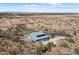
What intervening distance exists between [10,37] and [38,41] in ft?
0.75

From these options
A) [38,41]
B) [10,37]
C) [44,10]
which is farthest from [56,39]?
[10,37]

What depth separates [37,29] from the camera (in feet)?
4.15

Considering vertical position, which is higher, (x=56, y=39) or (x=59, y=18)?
(x=59, y=18)

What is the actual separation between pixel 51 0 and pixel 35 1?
0.13 meters

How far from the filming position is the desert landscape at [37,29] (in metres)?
1.24

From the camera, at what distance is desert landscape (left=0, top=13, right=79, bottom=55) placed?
1.24 meters

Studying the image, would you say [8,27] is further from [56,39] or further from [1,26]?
[56,39]

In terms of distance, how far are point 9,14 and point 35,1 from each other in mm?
241

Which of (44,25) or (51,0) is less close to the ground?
(51,0)

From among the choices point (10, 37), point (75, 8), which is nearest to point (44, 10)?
point (75, 8)

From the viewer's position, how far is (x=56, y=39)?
49.0 inches

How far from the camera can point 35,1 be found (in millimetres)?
1269
